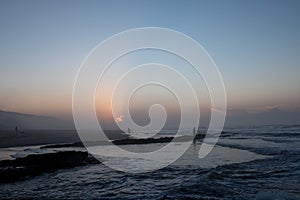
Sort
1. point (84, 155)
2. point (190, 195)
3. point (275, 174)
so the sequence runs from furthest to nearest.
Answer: point (84, 155) → point (275, 174) → point (190, 195)

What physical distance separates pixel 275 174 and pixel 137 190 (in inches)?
362

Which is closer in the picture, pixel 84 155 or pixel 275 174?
pixel 275 174

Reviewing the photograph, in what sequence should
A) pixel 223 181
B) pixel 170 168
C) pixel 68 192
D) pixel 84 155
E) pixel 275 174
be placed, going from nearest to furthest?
1. pixel 68 192
2. pixel 223 181
3. pixel 275 174
4. pixel 170 168
5. pixel 84 155

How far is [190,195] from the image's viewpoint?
12.8 metres

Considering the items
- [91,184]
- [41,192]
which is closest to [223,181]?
[91,184]

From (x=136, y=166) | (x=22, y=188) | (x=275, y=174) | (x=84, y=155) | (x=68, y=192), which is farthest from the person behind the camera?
(x=84, y=155)

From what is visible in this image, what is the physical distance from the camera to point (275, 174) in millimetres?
17578

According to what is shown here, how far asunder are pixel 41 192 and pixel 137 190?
4.68 metres

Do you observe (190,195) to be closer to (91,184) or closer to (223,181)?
(223,181)

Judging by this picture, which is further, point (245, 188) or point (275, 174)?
point (275, 174)

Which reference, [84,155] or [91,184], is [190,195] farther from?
[84,155]

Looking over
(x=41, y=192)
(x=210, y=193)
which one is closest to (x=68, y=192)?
(x=41, y=192)

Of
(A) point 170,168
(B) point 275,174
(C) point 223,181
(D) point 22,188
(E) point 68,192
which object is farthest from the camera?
(A) point 170,168

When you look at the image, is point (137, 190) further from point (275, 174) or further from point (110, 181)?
point (275, 174)
